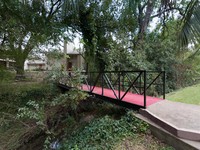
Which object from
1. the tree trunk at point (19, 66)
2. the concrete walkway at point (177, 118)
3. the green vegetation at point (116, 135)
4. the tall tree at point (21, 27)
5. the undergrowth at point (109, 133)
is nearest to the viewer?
the concrete walkway at point (177, 118)

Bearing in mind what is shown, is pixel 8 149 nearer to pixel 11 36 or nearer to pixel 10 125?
pixel 10 125

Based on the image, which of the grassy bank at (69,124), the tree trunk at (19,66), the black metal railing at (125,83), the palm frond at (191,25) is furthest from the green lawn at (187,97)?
the tree trunk at (19,66)

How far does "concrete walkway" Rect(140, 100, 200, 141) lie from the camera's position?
253 centimetres

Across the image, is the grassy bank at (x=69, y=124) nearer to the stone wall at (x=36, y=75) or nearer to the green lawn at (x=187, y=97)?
the stone wall at (x=36, y=75)

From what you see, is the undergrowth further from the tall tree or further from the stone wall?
the stone wall

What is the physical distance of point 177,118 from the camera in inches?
122

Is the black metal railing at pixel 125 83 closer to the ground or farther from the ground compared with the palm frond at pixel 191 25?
closer to the ground

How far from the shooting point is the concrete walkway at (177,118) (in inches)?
99.5

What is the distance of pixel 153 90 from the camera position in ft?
25.2

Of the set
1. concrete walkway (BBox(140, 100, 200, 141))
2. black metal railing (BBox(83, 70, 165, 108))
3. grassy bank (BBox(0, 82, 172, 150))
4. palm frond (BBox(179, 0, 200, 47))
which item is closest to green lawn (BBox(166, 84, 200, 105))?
black metal railing (BBox(83, 70, 165, 108))

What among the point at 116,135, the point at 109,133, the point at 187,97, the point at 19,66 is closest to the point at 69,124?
the point at 109,133

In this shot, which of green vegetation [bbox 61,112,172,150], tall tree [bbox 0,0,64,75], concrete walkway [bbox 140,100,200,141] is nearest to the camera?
concrete walkway [bbox 140,100,200,141]

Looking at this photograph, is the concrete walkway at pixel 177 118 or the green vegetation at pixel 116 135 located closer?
the concrete walkway at pixel 177 118

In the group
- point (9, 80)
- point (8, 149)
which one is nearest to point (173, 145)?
point (8, 149)
